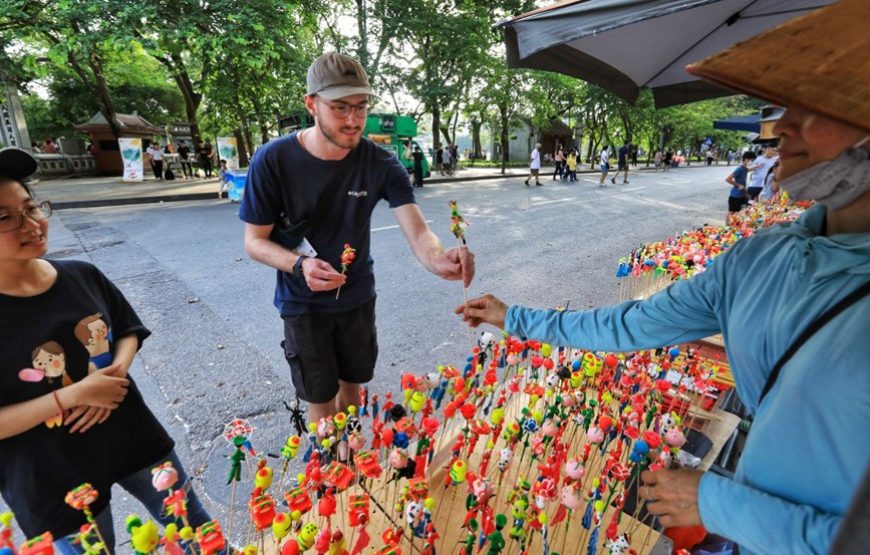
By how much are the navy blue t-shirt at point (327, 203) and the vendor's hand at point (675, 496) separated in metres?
1.43

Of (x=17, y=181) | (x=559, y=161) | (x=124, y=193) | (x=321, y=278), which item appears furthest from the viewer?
(x=559, y=161)

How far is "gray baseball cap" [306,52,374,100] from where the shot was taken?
5.91ft

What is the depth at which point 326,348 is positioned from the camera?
2.11 m

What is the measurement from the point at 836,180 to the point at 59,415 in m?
2.16

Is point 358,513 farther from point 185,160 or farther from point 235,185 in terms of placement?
point 185,160

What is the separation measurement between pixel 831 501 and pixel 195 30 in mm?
12198

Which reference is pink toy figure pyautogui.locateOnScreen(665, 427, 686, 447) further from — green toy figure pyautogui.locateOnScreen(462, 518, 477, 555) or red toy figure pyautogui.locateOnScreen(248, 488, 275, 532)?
red toy figure pyautogui.locateOnScreen(248, 488, 275, 532)

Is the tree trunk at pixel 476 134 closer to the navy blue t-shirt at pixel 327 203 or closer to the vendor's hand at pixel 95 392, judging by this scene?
the navy blue t-shirt at pixel 327 203

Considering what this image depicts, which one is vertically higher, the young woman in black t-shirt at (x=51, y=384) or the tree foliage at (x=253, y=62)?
the tree foliage at (x=253, y=62)

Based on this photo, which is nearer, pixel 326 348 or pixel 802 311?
pixel 802 311

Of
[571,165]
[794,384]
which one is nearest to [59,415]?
Answer: [794,384]

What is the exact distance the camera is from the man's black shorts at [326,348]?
2.06 m

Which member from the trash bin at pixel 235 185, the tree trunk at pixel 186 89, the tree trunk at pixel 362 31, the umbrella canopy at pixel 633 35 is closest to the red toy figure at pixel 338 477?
the umbrella canopy at pixel 633 35

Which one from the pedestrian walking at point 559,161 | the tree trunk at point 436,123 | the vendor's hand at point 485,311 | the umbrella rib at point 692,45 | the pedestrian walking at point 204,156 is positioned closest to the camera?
the vendor's hand at point 485,311
